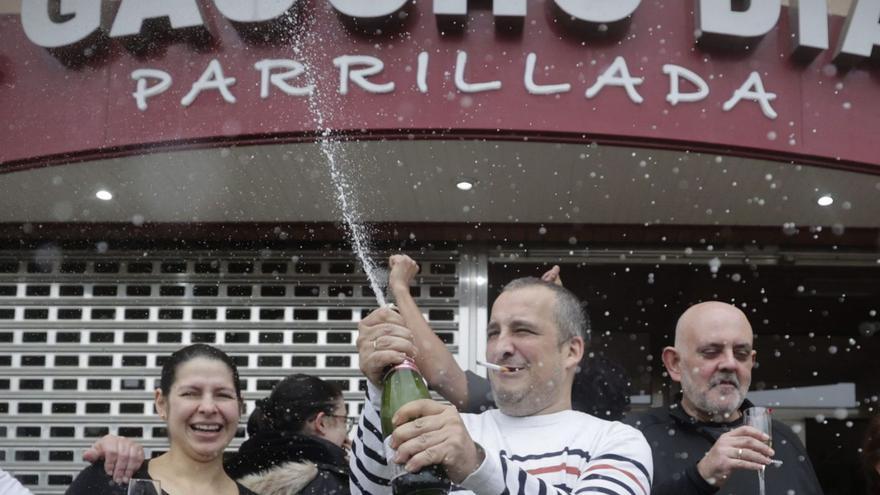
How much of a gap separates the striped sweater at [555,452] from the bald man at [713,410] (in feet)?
3.06

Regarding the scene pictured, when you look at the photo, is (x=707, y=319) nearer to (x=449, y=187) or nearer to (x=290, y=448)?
(x=290, y=448)

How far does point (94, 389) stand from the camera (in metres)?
8.42

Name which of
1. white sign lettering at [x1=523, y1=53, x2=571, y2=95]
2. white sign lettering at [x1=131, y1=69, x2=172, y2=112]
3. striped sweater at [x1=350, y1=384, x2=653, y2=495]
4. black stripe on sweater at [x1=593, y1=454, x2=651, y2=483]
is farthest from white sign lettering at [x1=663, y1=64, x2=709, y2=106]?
black stripe on sweater at [x1=593, y1=454, x2=651, y2=483]

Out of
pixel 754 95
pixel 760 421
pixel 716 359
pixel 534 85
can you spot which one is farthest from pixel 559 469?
pixel 754 95

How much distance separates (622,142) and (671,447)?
278 centimetres

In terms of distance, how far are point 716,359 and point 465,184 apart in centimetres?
367

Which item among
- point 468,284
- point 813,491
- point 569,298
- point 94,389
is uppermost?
point 468,284

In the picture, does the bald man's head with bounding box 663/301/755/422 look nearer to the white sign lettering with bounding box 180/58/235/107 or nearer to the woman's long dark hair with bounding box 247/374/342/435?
the woman's long dark hair with bounding box 247/374/342/435

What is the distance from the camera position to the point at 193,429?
150 inches

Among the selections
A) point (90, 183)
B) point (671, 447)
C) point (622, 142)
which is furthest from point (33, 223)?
point (671, 447)

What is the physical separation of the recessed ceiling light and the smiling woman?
3.46 m

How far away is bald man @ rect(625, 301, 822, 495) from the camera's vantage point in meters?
3.70

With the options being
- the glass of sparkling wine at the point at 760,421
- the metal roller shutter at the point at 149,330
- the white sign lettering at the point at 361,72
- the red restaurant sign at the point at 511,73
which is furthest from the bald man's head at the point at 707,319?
the metal roller shutter at the point at 149,330

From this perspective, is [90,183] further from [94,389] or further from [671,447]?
[671,447]
